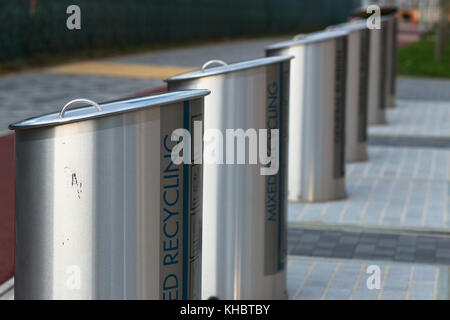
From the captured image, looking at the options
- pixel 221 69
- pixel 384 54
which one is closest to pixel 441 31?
pixel 384 54

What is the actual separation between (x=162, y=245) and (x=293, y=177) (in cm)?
443

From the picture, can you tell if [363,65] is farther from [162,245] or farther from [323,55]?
Answer: [162,245]

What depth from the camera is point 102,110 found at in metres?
3.01

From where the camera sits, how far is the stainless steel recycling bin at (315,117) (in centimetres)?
752

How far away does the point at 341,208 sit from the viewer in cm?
752

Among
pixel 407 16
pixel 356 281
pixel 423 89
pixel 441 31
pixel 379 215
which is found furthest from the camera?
pixel 407 16

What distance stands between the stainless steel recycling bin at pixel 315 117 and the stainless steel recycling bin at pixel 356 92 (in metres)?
1.44

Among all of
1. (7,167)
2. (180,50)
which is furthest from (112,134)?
(180,50)

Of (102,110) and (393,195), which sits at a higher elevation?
(102,110)

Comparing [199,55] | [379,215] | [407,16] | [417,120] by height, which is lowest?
[379,215]

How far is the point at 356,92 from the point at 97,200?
6523mm

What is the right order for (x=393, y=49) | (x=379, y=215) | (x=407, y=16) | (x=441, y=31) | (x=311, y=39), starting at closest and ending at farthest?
(x=379, y=215)
(x=311, y=39)
(x=393, y=49)
(x=441, y=31)
(x=407, y=16)

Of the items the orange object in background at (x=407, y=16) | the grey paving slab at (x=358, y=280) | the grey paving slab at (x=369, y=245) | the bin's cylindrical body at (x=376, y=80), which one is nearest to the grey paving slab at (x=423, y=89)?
the bin's cylindrical body at (x=376, y=80)

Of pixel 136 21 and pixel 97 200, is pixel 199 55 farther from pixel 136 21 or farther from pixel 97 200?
pixel 97 200
